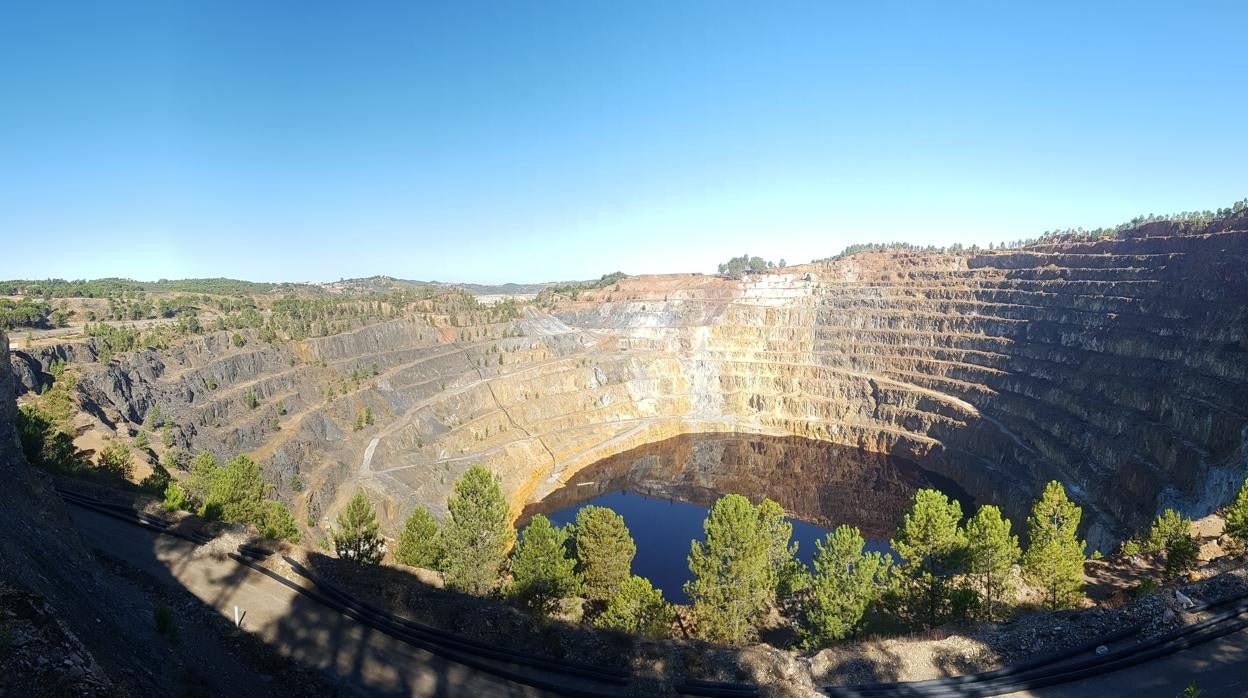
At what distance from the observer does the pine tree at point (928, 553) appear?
3297 cm

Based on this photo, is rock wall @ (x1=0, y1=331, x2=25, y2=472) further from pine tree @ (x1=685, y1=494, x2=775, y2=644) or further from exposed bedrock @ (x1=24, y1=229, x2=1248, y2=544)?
exposed bedrock @ (x1=24, y1=229, x2=1248, y2=544)

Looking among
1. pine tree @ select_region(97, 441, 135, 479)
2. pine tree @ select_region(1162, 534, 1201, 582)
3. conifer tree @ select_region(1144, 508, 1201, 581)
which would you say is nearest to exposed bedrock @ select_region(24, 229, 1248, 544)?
conifer tree @ select_region(1144, 508, 1201, 581)

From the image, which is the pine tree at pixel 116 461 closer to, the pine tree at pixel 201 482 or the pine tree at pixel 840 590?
the pine tree at pixel 201 482

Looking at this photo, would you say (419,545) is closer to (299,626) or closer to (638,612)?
(299,626)

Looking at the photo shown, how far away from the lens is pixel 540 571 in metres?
35.4

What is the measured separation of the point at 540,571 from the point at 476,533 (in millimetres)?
4560

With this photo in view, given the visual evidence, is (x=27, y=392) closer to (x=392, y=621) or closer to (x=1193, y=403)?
(x=392, y=621)

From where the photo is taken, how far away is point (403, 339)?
90.6 metres

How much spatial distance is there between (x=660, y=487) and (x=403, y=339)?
45.0 m

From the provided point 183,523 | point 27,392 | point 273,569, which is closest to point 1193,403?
point 273,569

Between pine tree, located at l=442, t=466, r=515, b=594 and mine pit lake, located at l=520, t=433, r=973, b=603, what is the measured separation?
926 inches

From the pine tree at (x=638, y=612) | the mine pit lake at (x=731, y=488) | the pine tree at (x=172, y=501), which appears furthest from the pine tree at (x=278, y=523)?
the mine pit lake at (x=731, y=488)

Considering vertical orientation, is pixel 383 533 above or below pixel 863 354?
below

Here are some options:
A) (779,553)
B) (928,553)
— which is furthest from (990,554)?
(779,553)
